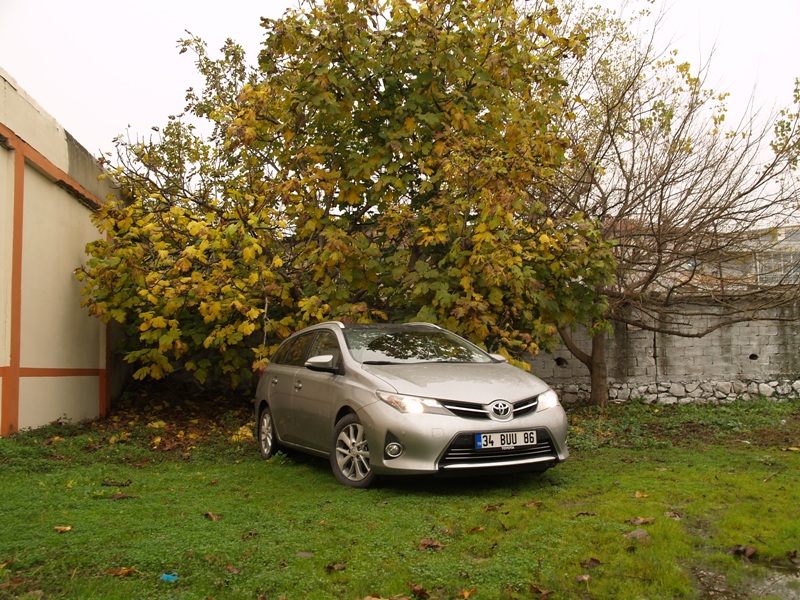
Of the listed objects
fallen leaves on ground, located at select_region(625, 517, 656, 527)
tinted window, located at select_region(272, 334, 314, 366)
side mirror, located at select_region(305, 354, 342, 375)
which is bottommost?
fallen leaves on ground, located at select_region(625, 517, 656, 527)

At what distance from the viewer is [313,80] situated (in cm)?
901

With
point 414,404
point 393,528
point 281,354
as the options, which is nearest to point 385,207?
point 281,354

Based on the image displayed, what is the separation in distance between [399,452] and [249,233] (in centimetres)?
415

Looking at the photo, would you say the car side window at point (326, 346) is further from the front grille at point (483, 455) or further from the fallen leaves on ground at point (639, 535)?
the fallen leaves on ground at point (639, 535)

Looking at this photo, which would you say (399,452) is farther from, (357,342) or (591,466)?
(591,466)

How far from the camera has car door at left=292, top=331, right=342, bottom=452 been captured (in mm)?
6594

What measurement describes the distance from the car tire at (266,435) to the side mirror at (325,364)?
142 cm

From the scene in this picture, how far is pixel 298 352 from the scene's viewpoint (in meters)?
7.82

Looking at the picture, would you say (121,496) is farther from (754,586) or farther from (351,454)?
(754,586)

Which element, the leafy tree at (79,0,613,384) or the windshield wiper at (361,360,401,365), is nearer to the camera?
the windshield wiper at (361,360,401,365)

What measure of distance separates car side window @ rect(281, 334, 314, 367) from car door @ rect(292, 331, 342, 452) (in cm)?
14

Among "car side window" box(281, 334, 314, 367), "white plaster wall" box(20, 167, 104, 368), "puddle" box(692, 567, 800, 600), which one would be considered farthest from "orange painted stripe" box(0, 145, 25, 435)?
Answer: "puddle" box(692, 567, 800, 600)

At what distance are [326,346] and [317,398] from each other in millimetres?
583

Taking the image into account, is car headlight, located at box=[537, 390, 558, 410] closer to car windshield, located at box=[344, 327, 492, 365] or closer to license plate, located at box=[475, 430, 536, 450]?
license plate, located at box=[475, 430, 536, 450]
